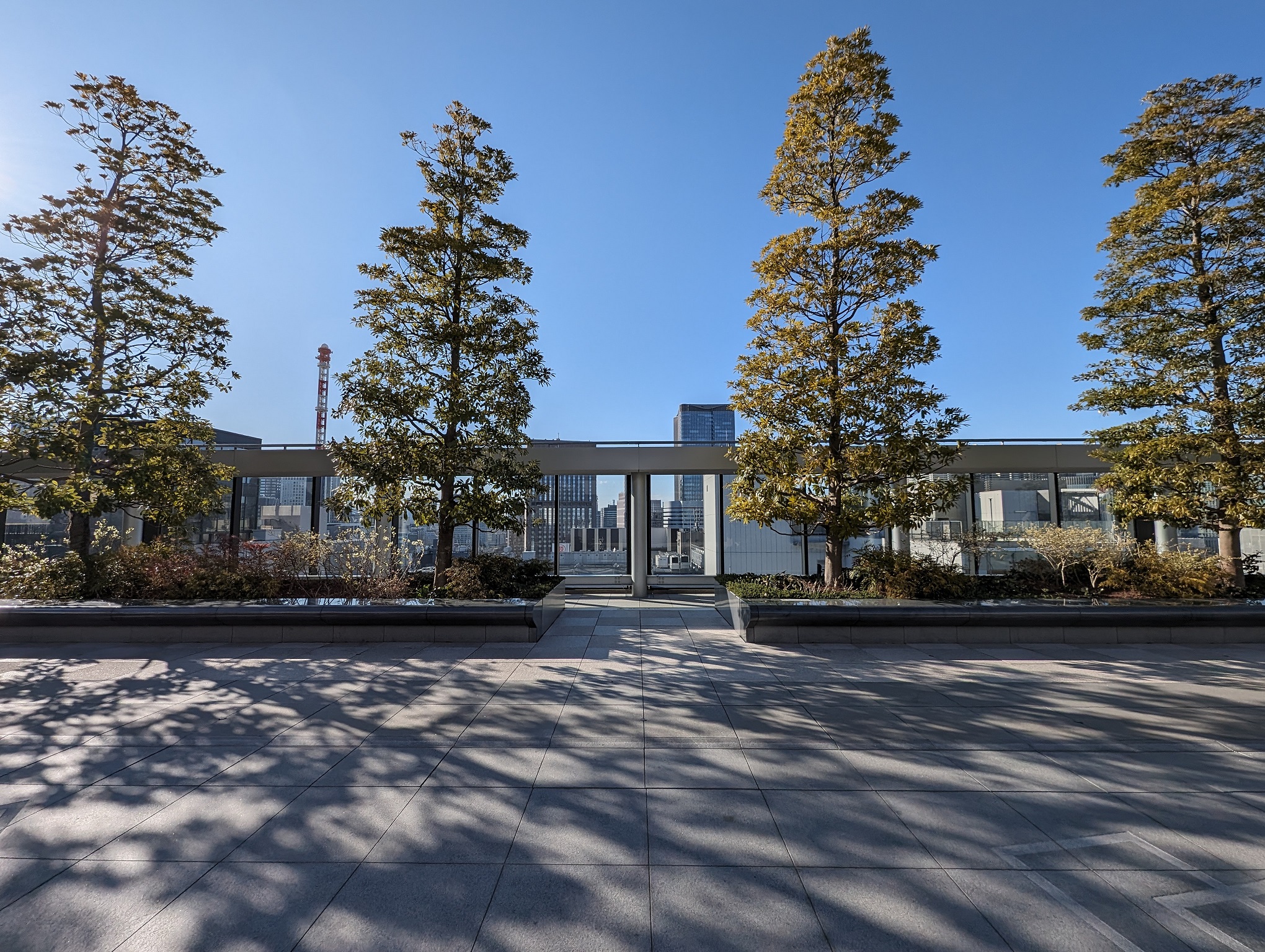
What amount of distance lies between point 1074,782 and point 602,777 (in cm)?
299

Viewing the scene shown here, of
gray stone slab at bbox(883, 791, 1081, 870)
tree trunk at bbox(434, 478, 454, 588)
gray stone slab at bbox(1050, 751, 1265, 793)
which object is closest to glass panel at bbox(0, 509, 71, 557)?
tree trunk at bbox(434, 478, 454, 588)

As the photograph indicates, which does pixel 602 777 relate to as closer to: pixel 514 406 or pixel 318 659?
pixel 318 659

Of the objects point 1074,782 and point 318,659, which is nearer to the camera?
point 1074,782

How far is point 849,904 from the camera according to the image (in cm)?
243

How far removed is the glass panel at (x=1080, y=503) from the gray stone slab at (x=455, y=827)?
48.7 ft

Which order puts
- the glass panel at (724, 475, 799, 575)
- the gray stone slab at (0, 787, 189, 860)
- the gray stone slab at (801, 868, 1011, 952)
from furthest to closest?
the glass panel at (724, 475, 799, 575)
the gray stone slab at (0, 787, 189, 860)
the gray stone slab at (801, 868, 1011, 952)

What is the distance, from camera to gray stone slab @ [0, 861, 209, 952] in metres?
2.22

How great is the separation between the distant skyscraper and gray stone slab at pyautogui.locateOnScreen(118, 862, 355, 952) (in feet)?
29.4

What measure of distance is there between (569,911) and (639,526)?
1131cm

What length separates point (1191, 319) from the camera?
31.8 ft

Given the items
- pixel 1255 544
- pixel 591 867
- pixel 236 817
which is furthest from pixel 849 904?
pixel 1255 544

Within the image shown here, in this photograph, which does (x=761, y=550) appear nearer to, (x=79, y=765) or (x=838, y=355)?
(x=838, y=355)

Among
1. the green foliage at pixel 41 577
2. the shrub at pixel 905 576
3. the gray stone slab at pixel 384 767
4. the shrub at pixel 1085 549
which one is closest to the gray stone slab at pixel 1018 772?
the gray stone slab at pixel 384 767

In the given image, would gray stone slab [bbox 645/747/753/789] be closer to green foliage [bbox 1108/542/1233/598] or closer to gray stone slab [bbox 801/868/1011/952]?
gray stone slab [bbox 801/868/1011/952]
